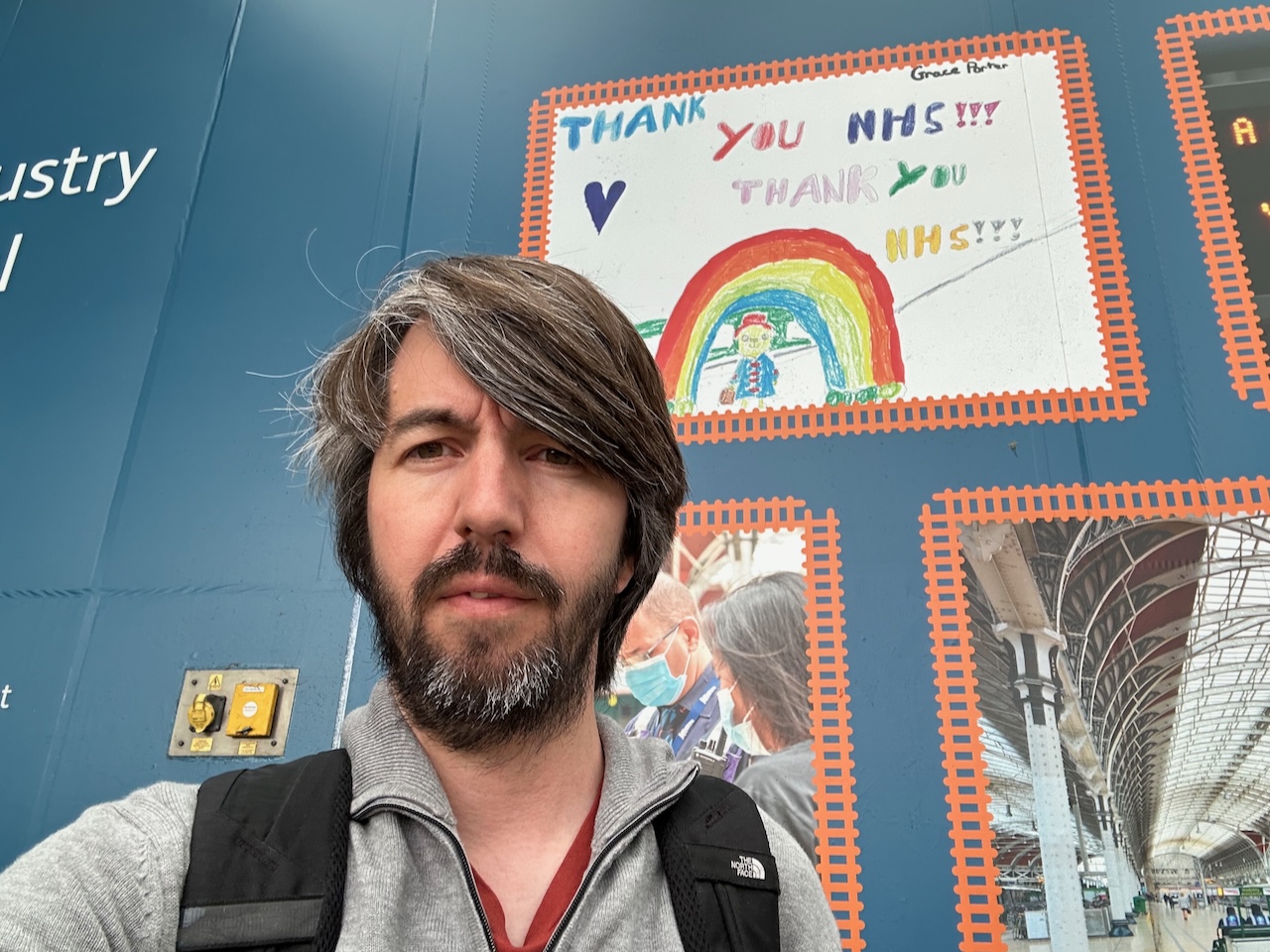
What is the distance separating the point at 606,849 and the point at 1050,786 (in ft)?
2.37

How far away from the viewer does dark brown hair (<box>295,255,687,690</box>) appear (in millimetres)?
709

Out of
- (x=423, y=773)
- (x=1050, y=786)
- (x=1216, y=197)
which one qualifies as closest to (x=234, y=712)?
(x=423, y=773)

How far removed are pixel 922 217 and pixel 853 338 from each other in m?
0.24

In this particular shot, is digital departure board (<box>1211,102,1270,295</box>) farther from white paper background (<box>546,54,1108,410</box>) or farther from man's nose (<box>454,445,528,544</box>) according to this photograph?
man's nose (<box>454,445,528,544</box>)

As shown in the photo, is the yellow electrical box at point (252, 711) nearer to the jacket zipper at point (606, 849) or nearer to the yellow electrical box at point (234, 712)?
the yellow electrical box at point (234, 712)

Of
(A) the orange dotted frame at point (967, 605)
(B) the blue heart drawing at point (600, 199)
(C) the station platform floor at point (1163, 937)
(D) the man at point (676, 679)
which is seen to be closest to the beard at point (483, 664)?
(D) the man at point (676, 679)

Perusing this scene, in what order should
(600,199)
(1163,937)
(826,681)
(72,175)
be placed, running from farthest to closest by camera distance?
(72,175)
(600,199)
(826,681)
(1163,937)

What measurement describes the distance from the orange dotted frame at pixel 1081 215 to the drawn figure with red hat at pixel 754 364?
1.3 inches

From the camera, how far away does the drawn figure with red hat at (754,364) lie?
4.31ft

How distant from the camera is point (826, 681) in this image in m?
1.17

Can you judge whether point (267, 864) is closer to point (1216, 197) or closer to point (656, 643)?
point (656, 643)

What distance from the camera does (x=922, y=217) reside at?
4.46 feet

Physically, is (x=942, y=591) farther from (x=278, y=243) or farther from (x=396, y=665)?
(x=278, y=243)

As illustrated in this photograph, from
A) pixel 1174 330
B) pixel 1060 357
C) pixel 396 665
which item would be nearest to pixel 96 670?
pixel 396 665
